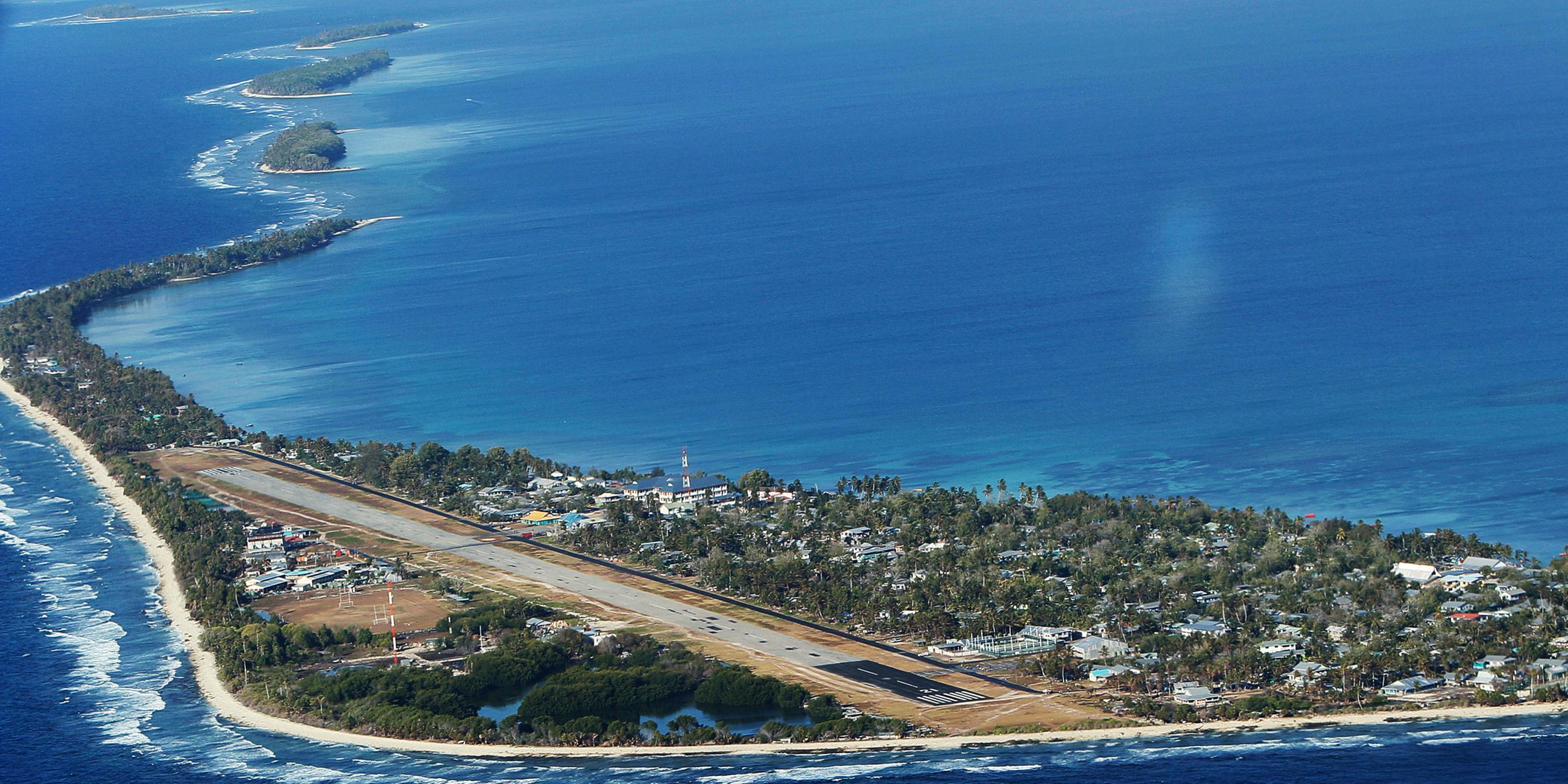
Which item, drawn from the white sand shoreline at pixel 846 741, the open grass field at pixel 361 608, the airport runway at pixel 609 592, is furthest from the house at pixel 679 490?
the white sand shoreline at pixel 846 741

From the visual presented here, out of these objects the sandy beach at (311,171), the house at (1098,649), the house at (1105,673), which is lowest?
the house at (1105,673)

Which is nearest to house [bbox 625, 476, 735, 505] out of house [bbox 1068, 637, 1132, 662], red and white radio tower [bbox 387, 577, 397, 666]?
red and white radio tower [bbox 387, 577, 397, 666]

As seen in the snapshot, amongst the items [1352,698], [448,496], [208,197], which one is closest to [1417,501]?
[1352,698]

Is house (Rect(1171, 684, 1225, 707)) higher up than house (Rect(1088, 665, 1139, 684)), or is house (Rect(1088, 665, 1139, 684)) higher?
house (Rect(1088, 665, 1139, 684))

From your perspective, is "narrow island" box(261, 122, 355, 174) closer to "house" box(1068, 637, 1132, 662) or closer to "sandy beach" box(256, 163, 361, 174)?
"sandy beach" box(256, 163, 361, 174)

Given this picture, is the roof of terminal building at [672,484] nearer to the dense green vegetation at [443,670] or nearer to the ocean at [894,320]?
the ocean at [894,320]

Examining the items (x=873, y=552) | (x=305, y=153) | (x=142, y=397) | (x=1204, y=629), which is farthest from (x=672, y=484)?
(x=305, y=153)
